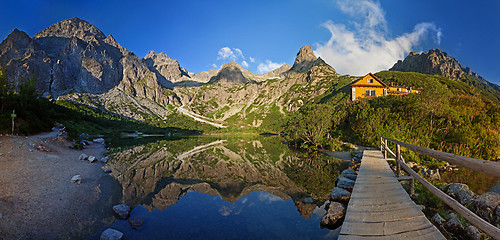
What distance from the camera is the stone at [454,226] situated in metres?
6.70

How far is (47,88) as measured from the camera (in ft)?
583

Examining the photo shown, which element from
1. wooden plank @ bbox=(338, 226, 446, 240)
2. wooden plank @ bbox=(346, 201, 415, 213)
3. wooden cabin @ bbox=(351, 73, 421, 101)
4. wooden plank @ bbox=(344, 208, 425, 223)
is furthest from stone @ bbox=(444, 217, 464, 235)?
wooden cabin @ bbox=(351, 73, 421, 101)

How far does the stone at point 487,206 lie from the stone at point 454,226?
3.68 ft

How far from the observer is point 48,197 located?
10047 millimetres

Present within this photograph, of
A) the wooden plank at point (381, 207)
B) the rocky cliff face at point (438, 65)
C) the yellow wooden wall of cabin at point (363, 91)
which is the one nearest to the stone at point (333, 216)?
the wooden plank at point (381, 207)

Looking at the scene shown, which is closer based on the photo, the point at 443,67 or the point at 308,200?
the point at 308,200

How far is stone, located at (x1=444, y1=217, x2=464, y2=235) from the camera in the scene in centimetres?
670

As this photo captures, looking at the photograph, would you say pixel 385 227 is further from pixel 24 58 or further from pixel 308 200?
pixel 24 58

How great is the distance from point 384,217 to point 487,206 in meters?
5.28

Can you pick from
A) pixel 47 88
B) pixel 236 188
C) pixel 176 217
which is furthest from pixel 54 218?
pixel 47 88

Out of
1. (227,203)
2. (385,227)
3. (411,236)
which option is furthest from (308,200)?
(411,236)

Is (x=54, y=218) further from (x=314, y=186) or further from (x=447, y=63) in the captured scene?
(x=447, y=63)

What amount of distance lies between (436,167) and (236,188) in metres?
16.0

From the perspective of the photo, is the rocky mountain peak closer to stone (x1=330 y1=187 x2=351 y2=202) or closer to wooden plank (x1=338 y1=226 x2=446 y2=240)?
stone (x1=330 y1=187 x2=351 y2=202)
